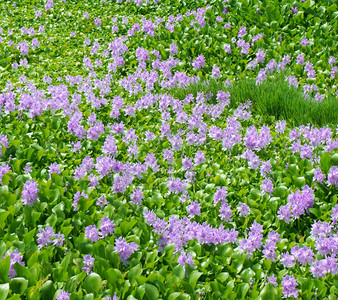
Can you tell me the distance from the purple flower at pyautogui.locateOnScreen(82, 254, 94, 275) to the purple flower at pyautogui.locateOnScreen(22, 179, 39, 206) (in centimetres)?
93

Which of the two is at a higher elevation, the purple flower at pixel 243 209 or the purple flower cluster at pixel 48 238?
the purple flower at pixel 243 209

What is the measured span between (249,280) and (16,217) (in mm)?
1894

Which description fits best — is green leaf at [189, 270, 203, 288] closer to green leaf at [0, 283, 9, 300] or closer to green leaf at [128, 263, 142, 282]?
green leaf at [128, 263, 142, 282]

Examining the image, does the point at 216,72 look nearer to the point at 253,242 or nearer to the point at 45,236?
the point at 253,242

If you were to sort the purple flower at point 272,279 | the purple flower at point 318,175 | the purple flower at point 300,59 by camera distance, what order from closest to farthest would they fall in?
the purple flower at point 272,279, the purple flower at point 318,175, the purple flower at point 300,59

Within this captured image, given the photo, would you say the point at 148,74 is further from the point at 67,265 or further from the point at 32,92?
the point at 67,265

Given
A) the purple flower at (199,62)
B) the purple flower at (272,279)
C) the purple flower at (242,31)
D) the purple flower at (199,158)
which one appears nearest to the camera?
the purple flower at (272,279)

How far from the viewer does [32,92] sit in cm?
608

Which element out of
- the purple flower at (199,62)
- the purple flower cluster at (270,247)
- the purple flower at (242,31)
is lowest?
the purple flower cluster at (270,247)

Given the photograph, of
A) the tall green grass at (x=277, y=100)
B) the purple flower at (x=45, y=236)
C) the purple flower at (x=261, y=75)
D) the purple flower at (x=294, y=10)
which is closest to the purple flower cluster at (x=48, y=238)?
the purple flower at (x=45, y=236)

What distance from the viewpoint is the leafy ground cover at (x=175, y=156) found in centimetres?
320

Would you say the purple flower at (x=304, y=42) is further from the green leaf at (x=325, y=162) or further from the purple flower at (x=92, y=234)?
the purple flower at (x=92, y=234)

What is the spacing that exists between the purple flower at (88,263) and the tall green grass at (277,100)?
120 inches

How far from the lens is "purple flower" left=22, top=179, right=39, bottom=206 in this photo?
3846 millimetres
